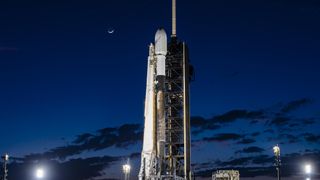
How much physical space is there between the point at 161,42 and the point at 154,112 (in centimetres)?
978

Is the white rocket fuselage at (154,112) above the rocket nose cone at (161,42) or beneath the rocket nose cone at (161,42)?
beneath

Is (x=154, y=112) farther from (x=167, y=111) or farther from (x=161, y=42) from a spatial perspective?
(x=161, y=42)

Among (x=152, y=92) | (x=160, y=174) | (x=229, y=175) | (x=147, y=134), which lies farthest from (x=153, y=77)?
(x=229, y=175)

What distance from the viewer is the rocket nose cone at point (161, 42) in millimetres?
65969

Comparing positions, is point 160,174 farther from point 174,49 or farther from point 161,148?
point 174,49

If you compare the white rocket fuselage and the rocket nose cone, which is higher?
the rocket nose cone

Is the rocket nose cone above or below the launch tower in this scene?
above

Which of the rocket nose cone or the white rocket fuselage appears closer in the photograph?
the white rocket fuselage

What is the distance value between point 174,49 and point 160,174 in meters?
19.3

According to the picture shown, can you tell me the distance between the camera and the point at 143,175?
59625 millimetres

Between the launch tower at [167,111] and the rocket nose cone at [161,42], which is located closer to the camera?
the launch tower at [167,111]

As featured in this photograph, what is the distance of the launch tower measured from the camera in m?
61.6

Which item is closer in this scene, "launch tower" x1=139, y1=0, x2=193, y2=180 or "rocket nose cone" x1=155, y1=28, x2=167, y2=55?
"launch tower" x1=139, y1=0, x2=193, y2=180

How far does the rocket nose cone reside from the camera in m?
66.0
